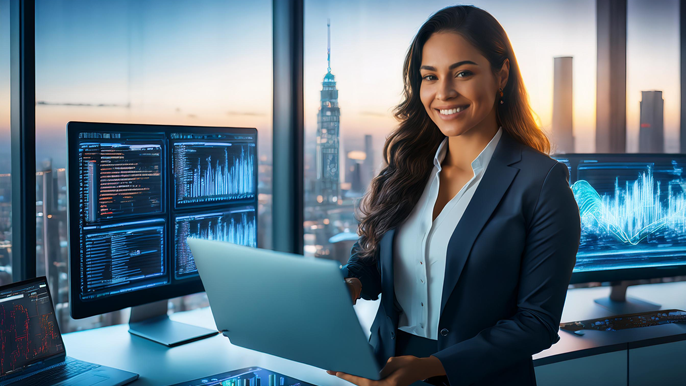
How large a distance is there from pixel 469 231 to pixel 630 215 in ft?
3.96

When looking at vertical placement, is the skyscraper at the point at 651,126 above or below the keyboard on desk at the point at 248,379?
above

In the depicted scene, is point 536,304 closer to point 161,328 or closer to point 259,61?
point 161,328

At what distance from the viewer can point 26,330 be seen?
1.32m

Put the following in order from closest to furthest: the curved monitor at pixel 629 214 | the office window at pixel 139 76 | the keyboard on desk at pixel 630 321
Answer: the office window at pixel 139 76 < the keyboard on desk at pixel 630 321 < the curved monitor at pixel 629 214

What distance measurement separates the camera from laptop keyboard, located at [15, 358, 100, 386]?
4.15 ft

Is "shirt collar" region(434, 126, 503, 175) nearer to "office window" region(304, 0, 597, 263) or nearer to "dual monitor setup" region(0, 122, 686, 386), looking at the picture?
"dual monitor setup" region(0, 122, 686, 386)

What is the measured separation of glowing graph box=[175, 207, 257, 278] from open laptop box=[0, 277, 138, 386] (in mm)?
380

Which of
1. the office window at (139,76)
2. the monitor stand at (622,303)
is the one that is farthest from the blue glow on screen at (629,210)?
the office window at (139,76)

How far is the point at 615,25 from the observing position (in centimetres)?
271

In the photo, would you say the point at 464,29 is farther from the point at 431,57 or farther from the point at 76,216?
the point at 76,216

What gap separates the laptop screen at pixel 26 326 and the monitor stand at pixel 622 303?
2.05m

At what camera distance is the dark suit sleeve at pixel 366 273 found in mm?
1468

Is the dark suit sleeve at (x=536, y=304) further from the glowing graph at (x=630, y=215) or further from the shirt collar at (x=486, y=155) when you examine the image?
the glowing graph at (x=630, y=215)

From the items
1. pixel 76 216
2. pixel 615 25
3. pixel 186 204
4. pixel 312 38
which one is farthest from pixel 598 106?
pixel 76 216
